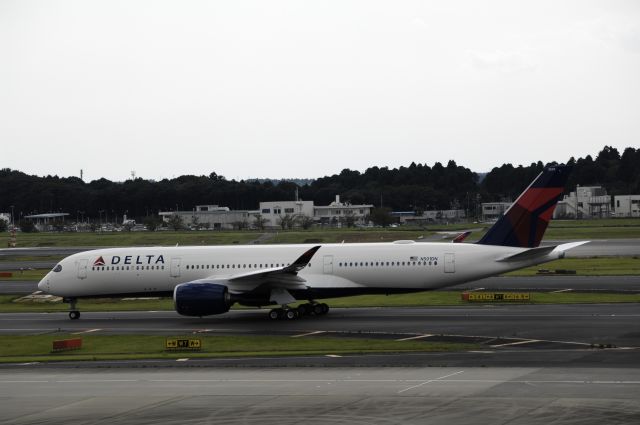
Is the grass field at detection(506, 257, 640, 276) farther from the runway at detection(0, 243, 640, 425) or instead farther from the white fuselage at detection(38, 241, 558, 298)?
the runway at detection(0, 243, 640, 425)

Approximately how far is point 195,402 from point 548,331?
1670 cm

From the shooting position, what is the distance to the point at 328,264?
44.6 m

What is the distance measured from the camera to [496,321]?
39062mm

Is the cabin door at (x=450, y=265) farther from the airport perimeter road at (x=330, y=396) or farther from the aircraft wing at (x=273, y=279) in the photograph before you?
the airport perimeter road at (x=330, y=396)

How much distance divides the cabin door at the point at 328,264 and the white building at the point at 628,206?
434ft

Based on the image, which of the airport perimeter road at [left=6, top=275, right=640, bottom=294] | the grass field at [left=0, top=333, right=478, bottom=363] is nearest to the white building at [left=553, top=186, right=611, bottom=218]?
the airport perimeter road at [left=6, top=275, right=640, bottom=294]

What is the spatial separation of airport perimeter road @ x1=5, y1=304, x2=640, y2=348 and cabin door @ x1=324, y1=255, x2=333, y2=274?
221cm

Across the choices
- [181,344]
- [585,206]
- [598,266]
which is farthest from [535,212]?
[585,206]

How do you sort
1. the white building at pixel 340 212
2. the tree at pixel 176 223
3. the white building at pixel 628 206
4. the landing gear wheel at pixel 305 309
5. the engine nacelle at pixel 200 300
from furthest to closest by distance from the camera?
the white building at pixel 340 212
the white building at pixel 628 206
the tree at pixel 176 223
the landing gear wheel at pixel 305 309
the engine nacelle at pixel 200 300

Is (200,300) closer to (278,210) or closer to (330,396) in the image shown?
(330,396)

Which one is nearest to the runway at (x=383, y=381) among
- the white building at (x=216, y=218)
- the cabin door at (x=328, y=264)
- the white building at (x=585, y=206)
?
the cabin door at (x=328, y=264)

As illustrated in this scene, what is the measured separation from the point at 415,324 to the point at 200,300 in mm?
10322

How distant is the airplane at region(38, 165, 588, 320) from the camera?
42438mm

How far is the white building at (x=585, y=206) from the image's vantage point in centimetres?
17150
